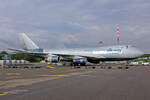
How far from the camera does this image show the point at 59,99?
686 centimetres

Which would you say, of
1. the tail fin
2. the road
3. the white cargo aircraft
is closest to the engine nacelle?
the white cargo aircraft

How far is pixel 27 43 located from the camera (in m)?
51.3

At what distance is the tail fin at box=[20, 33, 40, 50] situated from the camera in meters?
51.1

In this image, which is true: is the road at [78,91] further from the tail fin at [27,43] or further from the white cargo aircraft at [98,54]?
the tail fin at [27,43]

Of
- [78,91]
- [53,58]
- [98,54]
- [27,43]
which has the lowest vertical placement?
[78,91]

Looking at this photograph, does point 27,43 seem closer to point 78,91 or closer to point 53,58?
point 53,58

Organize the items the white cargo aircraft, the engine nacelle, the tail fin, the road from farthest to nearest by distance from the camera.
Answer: the tail fin → the engine nacelle → the white cargo aircraft → the road

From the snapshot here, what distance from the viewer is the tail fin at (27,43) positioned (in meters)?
51.1

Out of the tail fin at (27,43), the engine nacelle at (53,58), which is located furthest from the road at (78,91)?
the tail fin at (27,43)

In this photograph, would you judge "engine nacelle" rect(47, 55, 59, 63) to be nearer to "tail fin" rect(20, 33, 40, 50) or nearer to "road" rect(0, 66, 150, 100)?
"tail fin" rect(20, 33, 40, 50)

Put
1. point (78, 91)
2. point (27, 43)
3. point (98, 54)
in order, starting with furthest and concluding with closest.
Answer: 1. point (27, 43)
2. point (98, 54)
3. point (78, 91)

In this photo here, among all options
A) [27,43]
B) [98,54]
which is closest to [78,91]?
[98,54]

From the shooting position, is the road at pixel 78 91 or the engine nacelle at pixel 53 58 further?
the engine nacelle at pixel 53 58

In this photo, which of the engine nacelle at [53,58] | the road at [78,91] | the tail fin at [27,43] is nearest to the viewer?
the road at [78,91]
